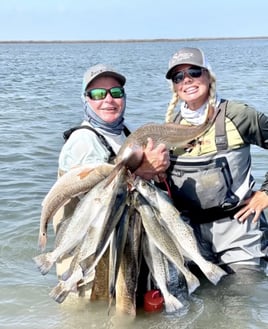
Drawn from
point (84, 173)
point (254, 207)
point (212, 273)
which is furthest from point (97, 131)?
point (254, 207)

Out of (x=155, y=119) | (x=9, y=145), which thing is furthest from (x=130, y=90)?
(x=9, y=145)

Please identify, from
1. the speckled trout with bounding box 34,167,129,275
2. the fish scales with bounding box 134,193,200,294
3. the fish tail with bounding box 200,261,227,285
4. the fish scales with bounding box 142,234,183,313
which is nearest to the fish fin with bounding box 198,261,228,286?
the fish tail with bounding box 200,261,227,285

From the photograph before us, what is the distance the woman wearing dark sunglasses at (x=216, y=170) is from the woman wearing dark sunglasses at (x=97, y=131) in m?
0.62

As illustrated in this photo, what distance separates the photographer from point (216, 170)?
5.38 meters

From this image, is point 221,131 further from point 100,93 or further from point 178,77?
point 100,93

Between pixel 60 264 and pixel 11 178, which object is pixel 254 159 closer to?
pixel 11 178

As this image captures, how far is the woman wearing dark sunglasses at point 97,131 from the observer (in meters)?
4.81

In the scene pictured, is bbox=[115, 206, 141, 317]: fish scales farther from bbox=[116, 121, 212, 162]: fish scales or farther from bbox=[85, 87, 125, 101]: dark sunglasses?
bbox=[85, 87, 125, 101]: dark sunglasses

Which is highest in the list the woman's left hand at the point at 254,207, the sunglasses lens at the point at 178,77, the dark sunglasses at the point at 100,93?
the sunglasses lens at the point at 178,77

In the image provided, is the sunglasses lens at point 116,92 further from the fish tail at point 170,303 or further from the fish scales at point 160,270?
the fish tail at point 170,303

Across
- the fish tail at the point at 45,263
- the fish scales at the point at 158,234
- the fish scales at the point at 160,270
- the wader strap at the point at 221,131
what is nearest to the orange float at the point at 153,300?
the fish scales at the point at 160,270

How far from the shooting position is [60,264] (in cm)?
510

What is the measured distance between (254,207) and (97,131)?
1.60 meters

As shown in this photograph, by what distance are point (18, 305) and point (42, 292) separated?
0.37m
